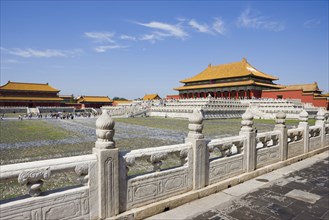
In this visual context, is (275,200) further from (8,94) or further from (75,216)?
(8,94)

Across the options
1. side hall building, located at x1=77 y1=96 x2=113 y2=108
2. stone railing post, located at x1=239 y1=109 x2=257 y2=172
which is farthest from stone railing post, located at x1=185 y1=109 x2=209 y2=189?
side hall building, located at x1=77 y1=96 x2=113 y2=108

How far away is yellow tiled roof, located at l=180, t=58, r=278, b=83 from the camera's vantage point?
5094cm

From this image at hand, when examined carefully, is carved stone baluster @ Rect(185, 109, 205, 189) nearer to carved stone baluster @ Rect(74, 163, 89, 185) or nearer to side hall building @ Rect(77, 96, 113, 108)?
carved stone baluster @ Rect(74, 163, 89, 185)

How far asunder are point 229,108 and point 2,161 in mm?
33329

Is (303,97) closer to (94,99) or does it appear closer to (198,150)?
(198,150)

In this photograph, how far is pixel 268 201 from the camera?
4.66 meters

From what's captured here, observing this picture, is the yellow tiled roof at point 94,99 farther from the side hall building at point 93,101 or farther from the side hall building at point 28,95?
the side hall building at point 28,95

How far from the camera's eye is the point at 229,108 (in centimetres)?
3762

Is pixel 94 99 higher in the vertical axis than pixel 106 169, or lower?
higher

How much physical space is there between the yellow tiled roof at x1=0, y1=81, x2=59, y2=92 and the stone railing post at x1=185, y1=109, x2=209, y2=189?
63.4 metres

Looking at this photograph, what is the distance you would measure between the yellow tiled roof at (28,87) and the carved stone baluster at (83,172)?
63.6 meters

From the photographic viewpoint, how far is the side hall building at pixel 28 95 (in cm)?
5588

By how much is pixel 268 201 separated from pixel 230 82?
49899 millimetres

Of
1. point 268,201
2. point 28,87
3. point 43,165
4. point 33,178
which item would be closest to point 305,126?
point 268,201
